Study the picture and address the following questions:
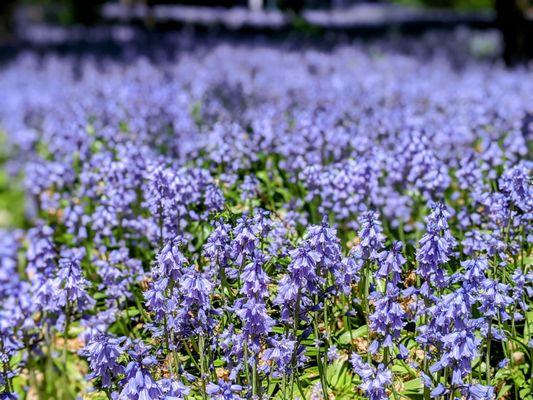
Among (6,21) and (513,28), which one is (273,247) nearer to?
(513,28)

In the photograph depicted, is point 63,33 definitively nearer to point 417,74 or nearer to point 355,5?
point 417,74

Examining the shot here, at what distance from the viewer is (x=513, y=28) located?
13.0 m

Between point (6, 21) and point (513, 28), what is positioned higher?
point (513, 28)

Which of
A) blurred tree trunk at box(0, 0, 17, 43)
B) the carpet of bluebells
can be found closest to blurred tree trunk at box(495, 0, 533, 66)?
the carpet of bluebells

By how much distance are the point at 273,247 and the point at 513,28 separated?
1020cm

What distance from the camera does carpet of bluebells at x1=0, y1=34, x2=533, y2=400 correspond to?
347cm

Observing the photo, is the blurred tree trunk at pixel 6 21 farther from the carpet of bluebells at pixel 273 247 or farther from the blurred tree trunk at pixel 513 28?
the blurred tree trunk at pixel 513 28

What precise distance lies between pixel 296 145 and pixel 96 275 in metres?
2.11

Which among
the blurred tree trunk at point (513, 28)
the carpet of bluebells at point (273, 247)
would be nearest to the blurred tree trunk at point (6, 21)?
the carpet of bluebells at point (273, 247)

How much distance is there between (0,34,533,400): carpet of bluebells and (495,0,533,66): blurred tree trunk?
2.60m

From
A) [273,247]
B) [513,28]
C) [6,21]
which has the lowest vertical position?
[6,21]

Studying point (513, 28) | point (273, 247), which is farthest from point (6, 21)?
point (273, 247)

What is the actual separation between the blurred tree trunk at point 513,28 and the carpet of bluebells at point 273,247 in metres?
2.60

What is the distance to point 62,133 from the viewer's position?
7227 millimetres
